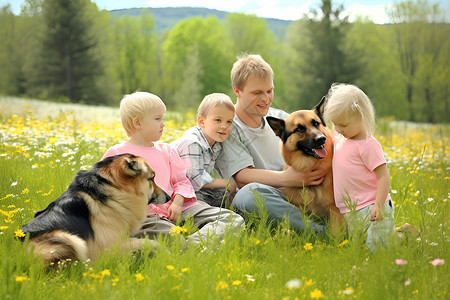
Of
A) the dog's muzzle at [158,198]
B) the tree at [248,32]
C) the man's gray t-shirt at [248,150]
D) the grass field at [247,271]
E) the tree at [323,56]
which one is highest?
the tree at [248,32]

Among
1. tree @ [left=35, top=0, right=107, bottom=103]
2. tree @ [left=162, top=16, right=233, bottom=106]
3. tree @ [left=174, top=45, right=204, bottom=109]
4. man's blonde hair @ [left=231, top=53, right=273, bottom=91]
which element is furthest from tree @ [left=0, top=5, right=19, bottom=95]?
man's blonde hair @ [left=231, top=53, right=273, bottom=91]

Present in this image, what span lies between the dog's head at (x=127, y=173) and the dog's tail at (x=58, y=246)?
20.5 inches

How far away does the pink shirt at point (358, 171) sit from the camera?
3.80 meters

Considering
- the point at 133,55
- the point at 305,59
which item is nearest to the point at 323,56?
the point at 305,59

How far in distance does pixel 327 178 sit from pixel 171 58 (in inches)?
1672

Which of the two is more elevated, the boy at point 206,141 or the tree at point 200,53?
the tree at point 200,53

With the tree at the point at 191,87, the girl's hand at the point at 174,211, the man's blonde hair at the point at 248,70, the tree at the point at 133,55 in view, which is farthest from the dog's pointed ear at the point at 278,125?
the tree at the point at 133,55

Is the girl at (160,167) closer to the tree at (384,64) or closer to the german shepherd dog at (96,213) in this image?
the german shepherd dog at (96,213)

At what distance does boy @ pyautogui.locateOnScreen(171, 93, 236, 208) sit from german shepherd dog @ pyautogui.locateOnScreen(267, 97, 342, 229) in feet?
1.74

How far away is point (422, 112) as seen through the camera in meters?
30.2

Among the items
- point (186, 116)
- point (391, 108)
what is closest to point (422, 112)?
point (391, 108)

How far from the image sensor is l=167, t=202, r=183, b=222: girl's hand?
13.1ft

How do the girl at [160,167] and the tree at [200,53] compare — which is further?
the tree at [200,53]

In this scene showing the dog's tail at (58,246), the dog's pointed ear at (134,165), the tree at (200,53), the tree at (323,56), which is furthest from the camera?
the tree at (200,53)
